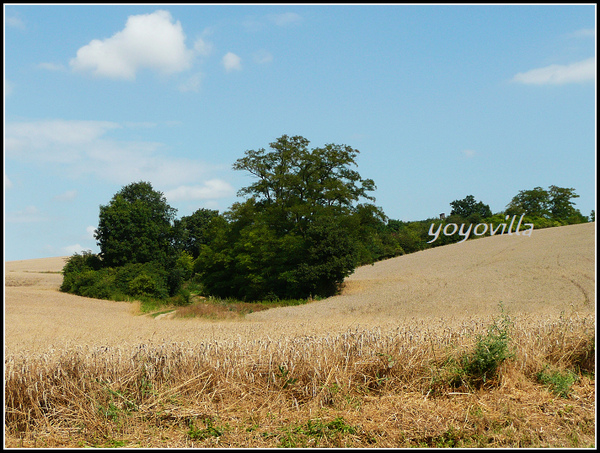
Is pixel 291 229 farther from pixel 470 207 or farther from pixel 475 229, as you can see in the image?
pixel 470 207

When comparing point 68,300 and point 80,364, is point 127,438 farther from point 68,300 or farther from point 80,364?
point 68,300

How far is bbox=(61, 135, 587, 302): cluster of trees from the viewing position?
38.2 m

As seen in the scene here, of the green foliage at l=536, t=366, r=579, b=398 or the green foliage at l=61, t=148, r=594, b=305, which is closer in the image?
the green foliage at l=536, t=366, r=579, b=398

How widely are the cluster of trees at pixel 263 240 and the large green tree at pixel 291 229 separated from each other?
9 centimetres

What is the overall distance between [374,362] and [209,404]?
2.83 metres

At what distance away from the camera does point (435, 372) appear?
8.09 metres

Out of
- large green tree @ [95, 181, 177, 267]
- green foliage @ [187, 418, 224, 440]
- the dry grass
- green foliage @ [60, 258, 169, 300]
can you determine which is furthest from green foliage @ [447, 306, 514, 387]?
large green tree @ [95, 181, 177, 267]

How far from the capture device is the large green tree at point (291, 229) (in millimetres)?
37625

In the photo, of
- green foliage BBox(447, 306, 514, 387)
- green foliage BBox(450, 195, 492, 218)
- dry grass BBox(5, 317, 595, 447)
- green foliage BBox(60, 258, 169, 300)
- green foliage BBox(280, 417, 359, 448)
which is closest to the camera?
green foliage BBox(280, 417, 359, 448)

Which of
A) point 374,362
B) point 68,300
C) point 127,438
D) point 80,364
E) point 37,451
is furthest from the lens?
point 68,300

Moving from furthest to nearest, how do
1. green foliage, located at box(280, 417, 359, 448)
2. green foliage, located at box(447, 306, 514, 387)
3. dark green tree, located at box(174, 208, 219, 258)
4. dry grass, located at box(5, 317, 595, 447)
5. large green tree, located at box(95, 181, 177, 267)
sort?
dark green tree, located at box(174, 208, 219, 258)
large green tree, located at box(95, 181, 177, 267)
green foliage, located at box(447, 306, 514, 387)
dry grass, located at box(5, 317, 595, 447)
green foliage, located at box(280, 417, 359, 448)

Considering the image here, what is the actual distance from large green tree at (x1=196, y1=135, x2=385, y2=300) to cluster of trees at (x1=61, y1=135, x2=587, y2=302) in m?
0.09

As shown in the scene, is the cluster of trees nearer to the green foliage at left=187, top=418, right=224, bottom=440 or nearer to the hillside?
the hillside

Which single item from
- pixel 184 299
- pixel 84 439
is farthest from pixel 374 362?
pixel 184 299
